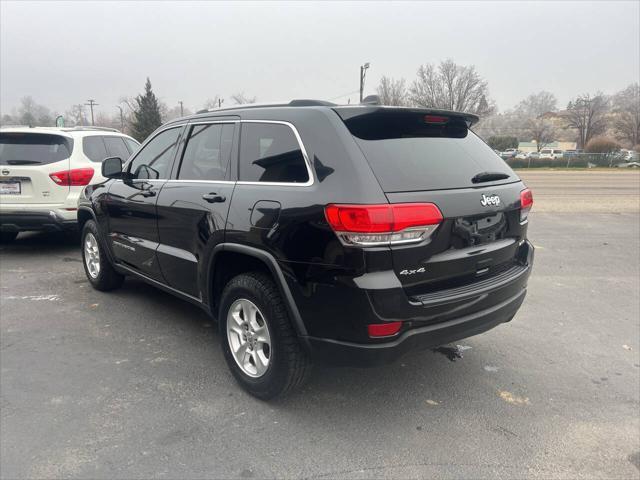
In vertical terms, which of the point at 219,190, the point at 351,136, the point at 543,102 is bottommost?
the point at 219,190

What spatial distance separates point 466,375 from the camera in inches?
141

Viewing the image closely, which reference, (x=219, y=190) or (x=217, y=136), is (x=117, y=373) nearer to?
(x=219, y=190)

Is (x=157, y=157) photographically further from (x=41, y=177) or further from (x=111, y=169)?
(x=41, y=177)

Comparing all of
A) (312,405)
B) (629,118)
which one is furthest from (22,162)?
(629,118)

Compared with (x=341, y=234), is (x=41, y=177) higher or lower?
higher

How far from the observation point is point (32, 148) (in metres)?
6.68

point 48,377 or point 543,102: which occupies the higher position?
point 543,102

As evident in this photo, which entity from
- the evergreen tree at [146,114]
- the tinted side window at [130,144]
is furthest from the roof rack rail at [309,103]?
the evergreen tree at [146,114]

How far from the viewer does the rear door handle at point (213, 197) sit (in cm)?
324

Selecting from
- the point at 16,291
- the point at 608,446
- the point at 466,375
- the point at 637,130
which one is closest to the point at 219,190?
the point at 466,375

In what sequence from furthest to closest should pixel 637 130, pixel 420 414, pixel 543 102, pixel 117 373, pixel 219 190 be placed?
pixel 543 102 → pixel 637 130 → pixel 117 373 → pixel 219 190 → pixel 420 414

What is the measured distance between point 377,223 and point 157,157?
Result: 2550mm

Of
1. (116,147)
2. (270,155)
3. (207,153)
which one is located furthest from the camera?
(116,147)

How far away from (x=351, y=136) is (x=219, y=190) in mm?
1042
